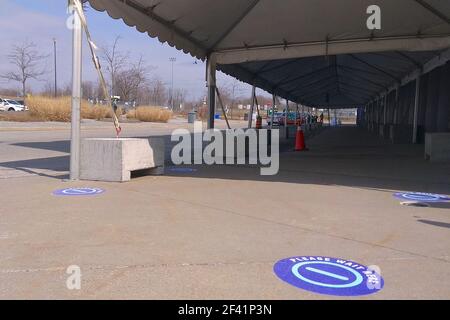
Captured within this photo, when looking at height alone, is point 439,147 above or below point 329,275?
above

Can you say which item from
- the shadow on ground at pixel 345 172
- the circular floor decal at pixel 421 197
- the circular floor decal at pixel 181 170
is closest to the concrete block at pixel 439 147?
the shadow on ground at pixel 345 172

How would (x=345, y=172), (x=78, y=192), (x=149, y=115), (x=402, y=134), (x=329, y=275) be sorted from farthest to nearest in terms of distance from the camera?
(x=149, y=115)
(x=402, y=134)
(x=345, y=172)
(x=78, y=192)
(x=329, y=275)

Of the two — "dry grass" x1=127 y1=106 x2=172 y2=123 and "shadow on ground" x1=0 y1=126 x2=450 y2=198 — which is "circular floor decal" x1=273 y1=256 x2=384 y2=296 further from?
"dry grass" x1=127 y1=106 x2=172 y2=123

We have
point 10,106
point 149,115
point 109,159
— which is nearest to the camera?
point 109,159

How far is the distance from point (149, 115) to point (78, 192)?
4021 centimetres

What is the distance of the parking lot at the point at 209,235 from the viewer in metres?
3.83

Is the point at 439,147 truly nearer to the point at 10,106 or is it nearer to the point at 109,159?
the point at 109,159

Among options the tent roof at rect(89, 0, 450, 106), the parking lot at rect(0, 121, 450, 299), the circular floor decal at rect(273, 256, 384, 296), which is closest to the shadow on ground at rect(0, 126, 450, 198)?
the parking lot at rect(0, 121, 450, 299)

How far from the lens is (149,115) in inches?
1866

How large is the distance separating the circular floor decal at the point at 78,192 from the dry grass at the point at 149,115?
3978cm

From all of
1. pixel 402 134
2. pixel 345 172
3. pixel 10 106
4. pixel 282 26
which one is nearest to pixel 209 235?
pixel 345 172

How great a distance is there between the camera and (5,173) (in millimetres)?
10359

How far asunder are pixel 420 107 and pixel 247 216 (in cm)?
1903
